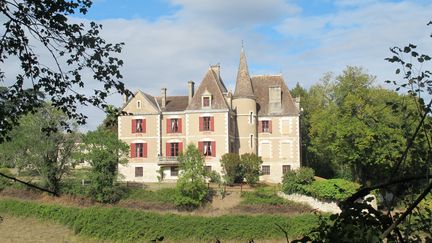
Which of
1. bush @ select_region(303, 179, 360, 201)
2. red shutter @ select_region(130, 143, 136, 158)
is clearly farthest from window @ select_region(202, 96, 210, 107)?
bush @ select_region(303, 179, 360, 201)

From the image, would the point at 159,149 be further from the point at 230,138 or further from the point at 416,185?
the point at 416,185

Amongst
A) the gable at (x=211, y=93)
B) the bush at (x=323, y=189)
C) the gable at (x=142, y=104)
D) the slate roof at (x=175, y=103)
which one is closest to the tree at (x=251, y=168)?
the bush at (x=323, y=189)

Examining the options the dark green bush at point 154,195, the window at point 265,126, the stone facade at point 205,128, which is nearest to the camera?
the dark green bush at point 154,195

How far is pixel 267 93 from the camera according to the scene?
119ft

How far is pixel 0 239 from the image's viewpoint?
73.1ft

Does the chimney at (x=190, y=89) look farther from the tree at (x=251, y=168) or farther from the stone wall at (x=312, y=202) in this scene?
the stone wall at (x=312, y=202)

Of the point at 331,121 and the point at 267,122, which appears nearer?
the point at 331,121

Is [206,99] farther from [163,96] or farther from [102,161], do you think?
[102,161]

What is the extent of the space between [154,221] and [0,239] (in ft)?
23.8

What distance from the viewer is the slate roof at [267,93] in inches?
1382

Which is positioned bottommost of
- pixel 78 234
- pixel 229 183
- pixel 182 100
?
pixel 78 234

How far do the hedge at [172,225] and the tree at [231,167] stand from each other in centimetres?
685

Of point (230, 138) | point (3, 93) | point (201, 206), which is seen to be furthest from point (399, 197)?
point (230, 138)

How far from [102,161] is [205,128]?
358 inches
